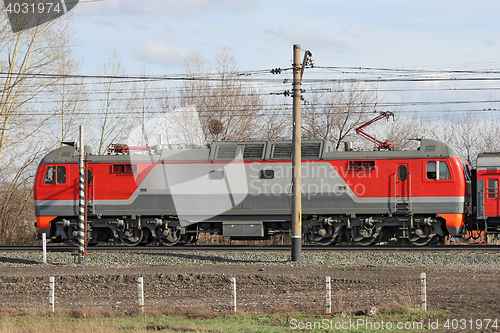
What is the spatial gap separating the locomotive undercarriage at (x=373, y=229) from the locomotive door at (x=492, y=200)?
1907 millimetres

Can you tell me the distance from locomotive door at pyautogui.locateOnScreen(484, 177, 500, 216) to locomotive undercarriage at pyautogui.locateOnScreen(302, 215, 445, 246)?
1907 millimetres

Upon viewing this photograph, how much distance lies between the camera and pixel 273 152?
70.0 feet

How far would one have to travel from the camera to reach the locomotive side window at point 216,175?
21.6 meters

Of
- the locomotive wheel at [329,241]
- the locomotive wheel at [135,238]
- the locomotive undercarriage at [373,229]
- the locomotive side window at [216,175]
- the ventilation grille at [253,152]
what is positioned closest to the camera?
the locomotive undercarriage at [373,229]

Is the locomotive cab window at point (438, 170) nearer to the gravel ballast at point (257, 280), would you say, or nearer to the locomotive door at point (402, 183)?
the locomotive door at point (402, 183)

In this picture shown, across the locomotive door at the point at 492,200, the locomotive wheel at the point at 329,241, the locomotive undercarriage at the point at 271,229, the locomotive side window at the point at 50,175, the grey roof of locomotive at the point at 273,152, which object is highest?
the grey roof of locomotive at the point at 273,152

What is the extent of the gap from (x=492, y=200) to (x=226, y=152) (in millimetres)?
11024

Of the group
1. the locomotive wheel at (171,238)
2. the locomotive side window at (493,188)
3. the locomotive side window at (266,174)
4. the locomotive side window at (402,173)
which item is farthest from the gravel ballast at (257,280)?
the locomotive side window at (402,173)

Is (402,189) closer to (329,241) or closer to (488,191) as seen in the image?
(488,191)

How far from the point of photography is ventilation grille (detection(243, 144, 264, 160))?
21.4m

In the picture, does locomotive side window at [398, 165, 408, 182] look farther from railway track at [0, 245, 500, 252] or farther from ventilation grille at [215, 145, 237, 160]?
ventilation grille at [215, 145, 237, 160]

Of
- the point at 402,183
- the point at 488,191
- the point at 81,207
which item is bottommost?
the point at 81,207

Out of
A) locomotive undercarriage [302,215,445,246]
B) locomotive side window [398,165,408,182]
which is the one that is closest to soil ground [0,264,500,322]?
locomotive undercarriage [302,215,445,246]

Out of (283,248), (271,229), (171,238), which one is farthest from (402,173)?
(171,238)
